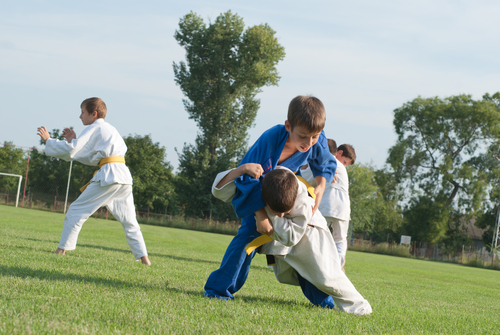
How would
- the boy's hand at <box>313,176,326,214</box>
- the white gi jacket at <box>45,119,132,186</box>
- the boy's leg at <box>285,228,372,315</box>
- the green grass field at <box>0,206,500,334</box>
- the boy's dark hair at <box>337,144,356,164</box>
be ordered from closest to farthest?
1. the green grass field at <box>0,206,500,334</box>
2. the boy's leg at <box>285,228,372,315</box>
3. the boy's hand at <box>313,176,326,214</box>
4. the white gi jacket at <box>45,119,132,186</box>
5. the boy's dark hair at <box>337,144,356,164</box>

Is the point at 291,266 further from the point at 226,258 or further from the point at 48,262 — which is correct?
the point at 48,262

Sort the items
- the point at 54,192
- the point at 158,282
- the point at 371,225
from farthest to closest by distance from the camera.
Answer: the point at 371,225 → the point at 54,192 → the point at 158,282

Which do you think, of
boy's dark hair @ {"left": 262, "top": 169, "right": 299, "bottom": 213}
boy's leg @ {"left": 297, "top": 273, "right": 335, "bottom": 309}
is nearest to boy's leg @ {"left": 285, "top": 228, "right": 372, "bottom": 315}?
boy's leg @ {"left": 297, "top": 273, "right": 335, "bottom": 309}

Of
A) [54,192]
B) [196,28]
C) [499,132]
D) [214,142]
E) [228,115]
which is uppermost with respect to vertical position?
[196,28]

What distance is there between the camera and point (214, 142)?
128 feet

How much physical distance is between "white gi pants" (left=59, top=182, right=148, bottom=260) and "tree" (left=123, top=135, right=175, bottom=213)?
40948 mm

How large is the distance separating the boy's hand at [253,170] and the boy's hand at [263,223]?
0.25 m

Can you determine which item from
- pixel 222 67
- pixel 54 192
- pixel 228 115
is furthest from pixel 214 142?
pixel 54 192

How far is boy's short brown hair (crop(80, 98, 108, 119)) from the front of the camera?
546 centimetres

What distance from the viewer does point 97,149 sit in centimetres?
530

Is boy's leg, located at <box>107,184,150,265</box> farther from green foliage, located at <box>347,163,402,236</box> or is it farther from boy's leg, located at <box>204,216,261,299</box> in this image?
green foliage, located at <box>347,163,402,236</box>

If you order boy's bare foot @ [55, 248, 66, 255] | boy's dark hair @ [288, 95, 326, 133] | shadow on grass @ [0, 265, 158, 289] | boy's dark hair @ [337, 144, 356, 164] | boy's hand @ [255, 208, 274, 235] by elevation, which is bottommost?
boy's bare foot @ [55, 248, 66, 255]

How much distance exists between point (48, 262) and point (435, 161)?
45.8 m

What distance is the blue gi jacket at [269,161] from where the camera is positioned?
9.72ft
